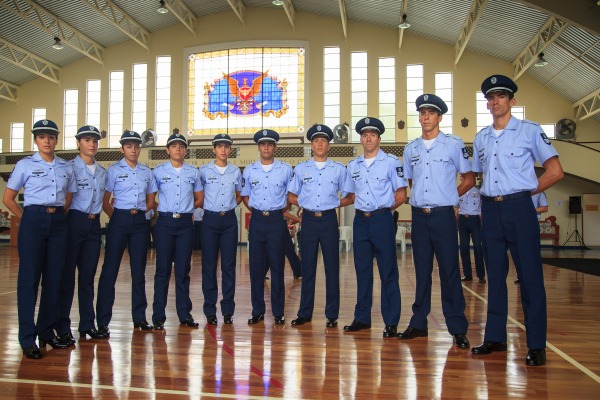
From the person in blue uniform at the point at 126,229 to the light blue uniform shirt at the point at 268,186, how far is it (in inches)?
34.3

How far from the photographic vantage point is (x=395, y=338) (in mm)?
3861

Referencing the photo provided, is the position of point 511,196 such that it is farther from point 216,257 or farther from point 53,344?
Result: point 53,344

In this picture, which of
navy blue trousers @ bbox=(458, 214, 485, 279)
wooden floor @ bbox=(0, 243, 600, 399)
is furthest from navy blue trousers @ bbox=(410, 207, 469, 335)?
navy blue trousers @ bbox=(458, 214, 485, 279)

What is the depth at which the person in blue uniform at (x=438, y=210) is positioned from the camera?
367 cm

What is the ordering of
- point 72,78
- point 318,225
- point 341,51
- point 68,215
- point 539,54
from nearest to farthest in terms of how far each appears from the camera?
point 68,215 < point 318,225 < point 539,54 < point 341,51 < point 72,78

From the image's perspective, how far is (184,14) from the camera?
18922 millimetres

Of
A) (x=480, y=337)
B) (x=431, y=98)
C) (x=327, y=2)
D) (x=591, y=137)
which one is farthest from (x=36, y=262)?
(x=591, y=137)

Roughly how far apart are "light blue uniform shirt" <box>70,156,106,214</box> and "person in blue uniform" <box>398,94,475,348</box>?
7.60 feet

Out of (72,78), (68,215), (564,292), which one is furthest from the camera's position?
(72,78)

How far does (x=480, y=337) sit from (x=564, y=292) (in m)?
3.25

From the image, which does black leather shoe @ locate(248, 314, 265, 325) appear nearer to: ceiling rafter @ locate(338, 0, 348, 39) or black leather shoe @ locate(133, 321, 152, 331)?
black leather shoe @ locate(133, 321, 152, 331)

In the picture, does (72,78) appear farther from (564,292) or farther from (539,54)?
(564,292)

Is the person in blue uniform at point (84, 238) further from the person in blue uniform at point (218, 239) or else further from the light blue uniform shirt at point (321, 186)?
the light blue uniform shirt at point (321, 186)

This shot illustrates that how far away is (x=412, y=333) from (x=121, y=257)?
7.42 feet
